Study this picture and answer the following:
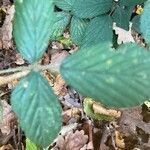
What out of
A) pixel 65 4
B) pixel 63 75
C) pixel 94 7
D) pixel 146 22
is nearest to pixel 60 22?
pixel 65 4

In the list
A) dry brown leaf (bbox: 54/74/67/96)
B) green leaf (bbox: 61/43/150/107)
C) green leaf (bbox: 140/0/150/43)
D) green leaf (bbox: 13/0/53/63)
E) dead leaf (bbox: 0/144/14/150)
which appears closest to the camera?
green leaf (bbox: 61/43/150/107)

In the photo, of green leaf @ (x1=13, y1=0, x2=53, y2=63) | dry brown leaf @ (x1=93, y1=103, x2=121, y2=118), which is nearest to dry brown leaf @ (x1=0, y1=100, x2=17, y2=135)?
dry brown leaf @ (x1=93, y1=103, x2=121, y2=118)

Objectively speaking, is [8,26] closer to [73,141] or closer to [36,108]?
[73,141]

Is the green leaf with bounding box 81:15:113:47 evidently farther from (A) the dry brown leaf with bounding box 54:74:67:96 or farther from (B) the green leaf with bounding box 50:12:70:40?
(A) the dry brown leaf with bounding box 54:74:67:96

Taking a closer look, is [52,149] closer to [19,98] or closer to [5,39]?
[5,39]

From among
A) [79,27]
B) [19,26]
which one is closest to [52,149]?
[79,27]

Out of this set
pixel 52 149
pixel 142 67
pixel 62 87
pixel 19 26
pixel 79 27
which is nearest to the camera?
pixel 142 67
